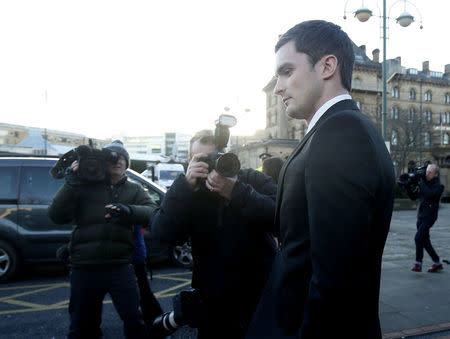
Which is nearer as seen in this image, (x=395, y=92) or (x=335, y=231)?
(x=335, y=231)

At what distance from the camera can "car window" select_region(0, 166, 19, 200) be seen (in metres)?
5.79

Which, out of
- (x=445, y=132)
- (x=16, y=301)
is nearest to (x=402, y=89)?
(x=445, y=132)

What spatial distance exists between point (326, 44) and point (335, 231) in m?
0.72

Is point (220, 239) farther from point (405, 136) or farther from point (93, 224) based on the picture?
point (405, 136)

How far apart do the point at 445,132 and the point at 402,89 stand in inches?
431

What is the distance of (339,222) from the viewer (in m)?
1.01

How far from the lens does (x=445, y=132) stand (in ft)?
195

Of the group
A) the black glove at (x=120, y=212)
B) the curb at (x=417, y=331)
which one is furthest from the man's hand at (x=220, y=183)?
the curb at (x=417, y=331)

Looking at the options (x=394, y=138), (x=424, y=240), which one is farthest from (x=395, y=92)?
(x=424, y=240)

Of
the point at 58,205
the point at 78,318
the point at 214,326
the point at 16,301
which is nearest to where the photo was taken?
the point at 214,326

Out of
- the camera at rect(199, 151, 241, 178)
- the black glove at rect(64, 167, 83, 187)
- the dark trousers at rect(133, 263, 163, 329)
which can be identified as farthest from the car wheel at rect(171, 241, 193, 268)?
the camera at rect(199, 151, 241, 178)

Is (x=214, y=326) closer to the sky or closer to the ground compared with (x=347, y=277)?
closer to the ground

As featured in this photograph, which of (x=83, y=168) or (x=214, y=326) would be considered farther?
(x=83, y=168)

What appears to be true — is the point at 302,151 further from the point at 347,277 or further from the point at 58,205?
the point at 58,205
